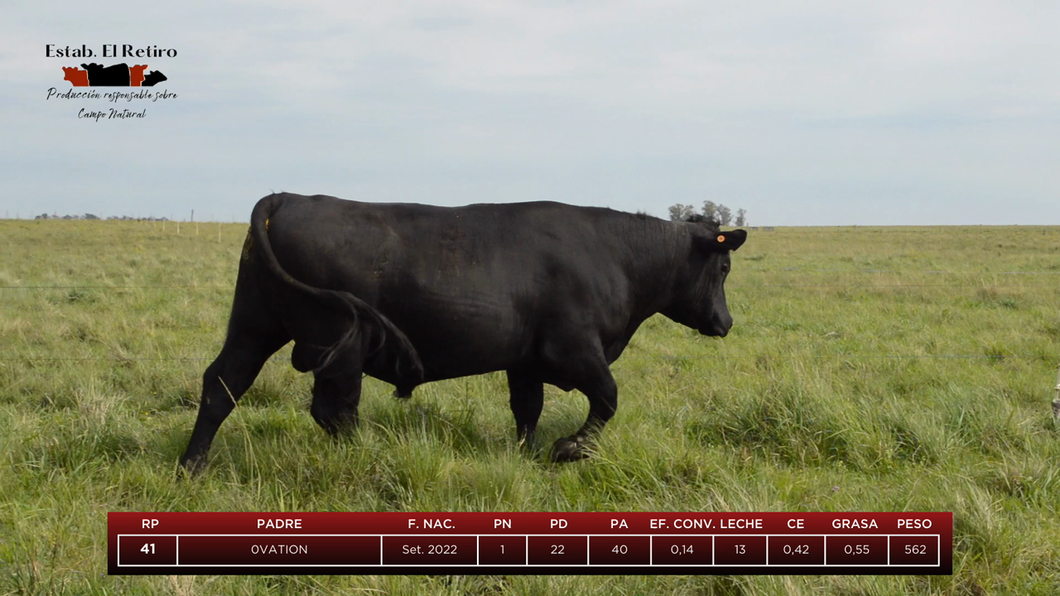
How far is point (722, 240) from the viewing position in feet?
19.0

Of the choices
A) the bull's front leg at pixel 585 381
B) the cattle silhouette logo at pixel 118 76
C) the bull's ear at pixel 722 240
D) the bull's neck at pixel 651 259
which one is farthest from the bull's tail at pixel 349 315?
the cattle silhouette logo at pixel 118 76

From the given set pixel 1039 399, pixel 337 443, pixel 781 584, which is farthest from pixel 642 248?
pixel 1039 399

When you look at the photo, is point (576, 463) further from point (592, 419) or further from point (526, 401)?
point (526, 401)

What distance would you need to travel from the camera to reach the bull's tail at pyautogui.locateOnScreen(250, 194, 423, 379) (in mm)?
4543

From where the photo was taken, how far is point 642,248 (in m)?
5.61

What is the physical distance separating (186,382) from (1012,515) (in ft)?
18.6

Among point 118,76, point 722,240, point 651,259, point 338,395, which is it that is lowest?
point 338,395

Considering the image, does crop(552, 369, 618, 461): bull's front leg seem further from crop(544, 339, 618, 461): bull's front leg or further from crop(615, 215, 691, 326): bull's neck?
crop(615, 215, 691, 326): bull's neck

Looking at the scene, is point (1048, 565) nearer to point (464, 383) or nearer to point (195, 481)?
point (195, 481)

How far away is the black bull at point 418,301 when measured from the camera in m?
4.65

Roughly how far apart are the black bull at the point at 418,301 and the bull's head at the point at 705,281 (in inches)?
23.9

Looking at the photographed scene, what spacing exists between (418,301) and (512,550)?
167 cm

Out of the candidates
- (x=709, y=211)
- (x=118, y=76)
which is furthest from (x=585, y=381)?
(x=709, y=211)

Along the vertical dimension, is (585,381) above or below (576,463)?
above
